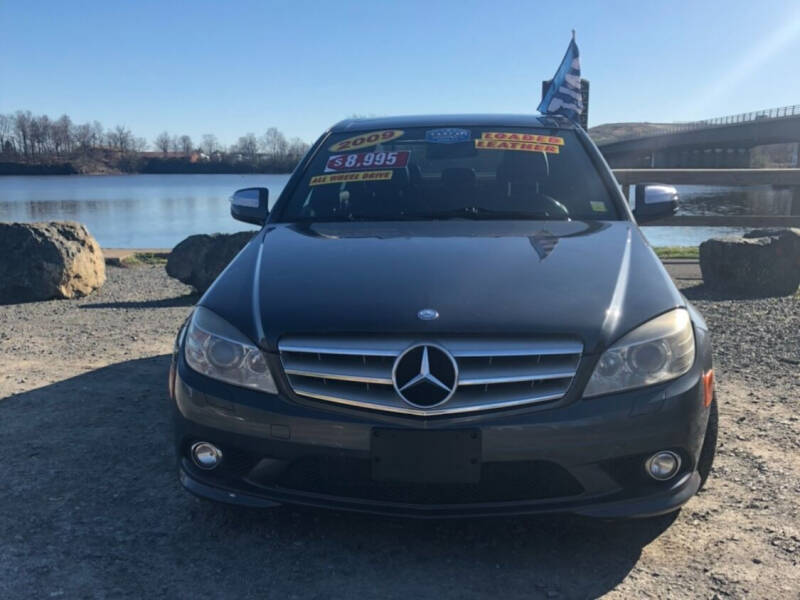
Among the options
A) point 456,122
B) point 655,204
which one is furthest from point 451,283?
point 456,122

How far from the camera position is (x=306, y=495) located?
7.93 feet

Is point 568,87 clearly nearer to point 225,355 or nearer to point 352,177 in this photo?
point 352,177

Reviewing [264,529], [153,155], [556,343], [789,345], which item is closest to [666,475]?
[556,343]

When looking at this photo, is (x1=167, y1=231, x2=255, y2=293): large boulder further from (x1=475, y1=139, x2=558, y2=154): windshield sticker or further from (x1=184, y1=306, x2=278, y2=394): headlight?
(x1=184, y1=306, x2=278, y2=394): headlight

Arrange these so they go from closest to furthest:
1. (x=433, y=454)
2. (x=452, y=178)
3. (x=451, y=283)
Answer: (x=433, y=454) < (x=451, y=283) < (x=452, y=178)

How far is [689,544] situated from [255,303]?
5.79 ft

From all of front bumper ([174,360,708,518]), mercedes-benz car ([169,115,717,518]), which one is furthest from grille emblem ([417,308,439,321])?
front bumper ([174,360,708,518])

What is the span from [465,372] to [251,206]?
7.26ft

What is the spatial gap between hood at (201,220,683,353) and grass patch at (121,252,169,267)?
25.3ft

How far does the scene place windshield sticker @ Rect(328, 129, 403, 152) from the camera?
4.20 metres

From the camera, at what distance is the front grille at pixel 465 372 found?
231 centimetres

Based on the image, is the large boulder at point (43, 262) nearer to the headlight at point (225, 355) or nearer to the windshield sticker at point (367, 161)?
→ the windshield sticker at point (367, 161)

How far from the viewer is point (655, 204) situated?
13.1 ft

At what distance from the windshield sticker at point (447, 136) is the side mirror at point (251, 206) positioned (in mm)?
988
